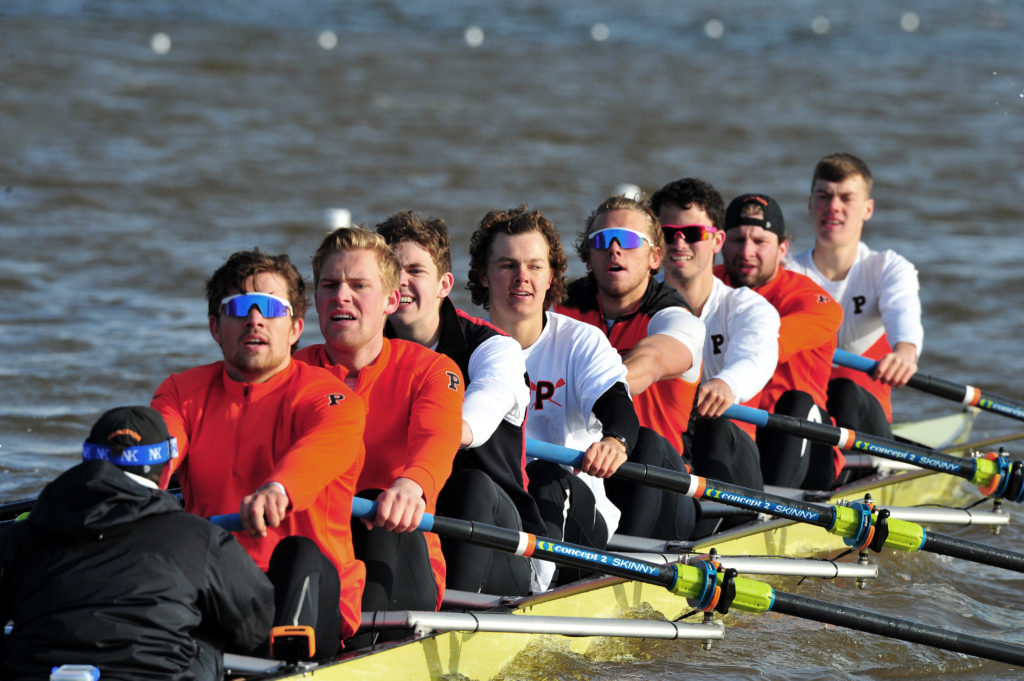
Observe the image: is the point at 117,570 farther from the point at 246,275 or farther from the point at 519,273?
the point at 519,273

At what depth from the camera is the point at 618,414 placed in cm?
484

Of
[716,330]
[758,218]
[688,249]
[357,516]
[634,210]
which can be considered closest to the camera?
[357,516]

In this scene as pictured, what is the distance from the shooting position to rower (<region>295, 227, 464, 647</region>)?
411 centimetres

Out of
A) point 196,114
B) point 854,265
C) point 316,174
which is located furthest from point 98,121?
point 854,265

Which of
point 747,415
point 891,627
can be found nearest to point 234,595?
point 891,627

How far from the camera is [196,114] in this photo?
18.6m

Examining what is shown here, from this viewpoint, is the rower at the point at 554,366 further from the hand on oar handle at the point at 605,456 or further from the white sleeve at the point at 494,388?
the white sleeve at the point at 494,388

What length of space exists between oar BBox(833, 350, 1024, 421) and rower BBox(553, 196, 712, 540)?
1568 millimetres

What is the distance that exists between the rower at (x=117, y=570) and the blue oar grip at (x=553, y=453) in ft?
5.99

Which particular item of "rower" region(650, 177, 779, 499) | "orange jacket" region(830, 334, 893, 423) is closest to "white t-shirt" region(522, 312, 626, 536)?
"rower" region(650, 177, 779, 499)

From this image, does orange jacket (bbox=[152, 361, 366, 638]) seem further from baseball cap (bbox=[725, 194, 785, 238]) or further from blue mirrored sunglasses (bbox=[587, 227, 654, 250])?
baseball cap (bbox=[725, 194, 785, 238])

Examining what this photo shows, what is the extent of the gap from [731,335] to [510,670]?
2.10 metres

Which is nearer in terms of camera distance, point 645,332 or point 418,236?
point 418,236

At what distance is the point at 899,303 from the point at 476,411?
136 inches
